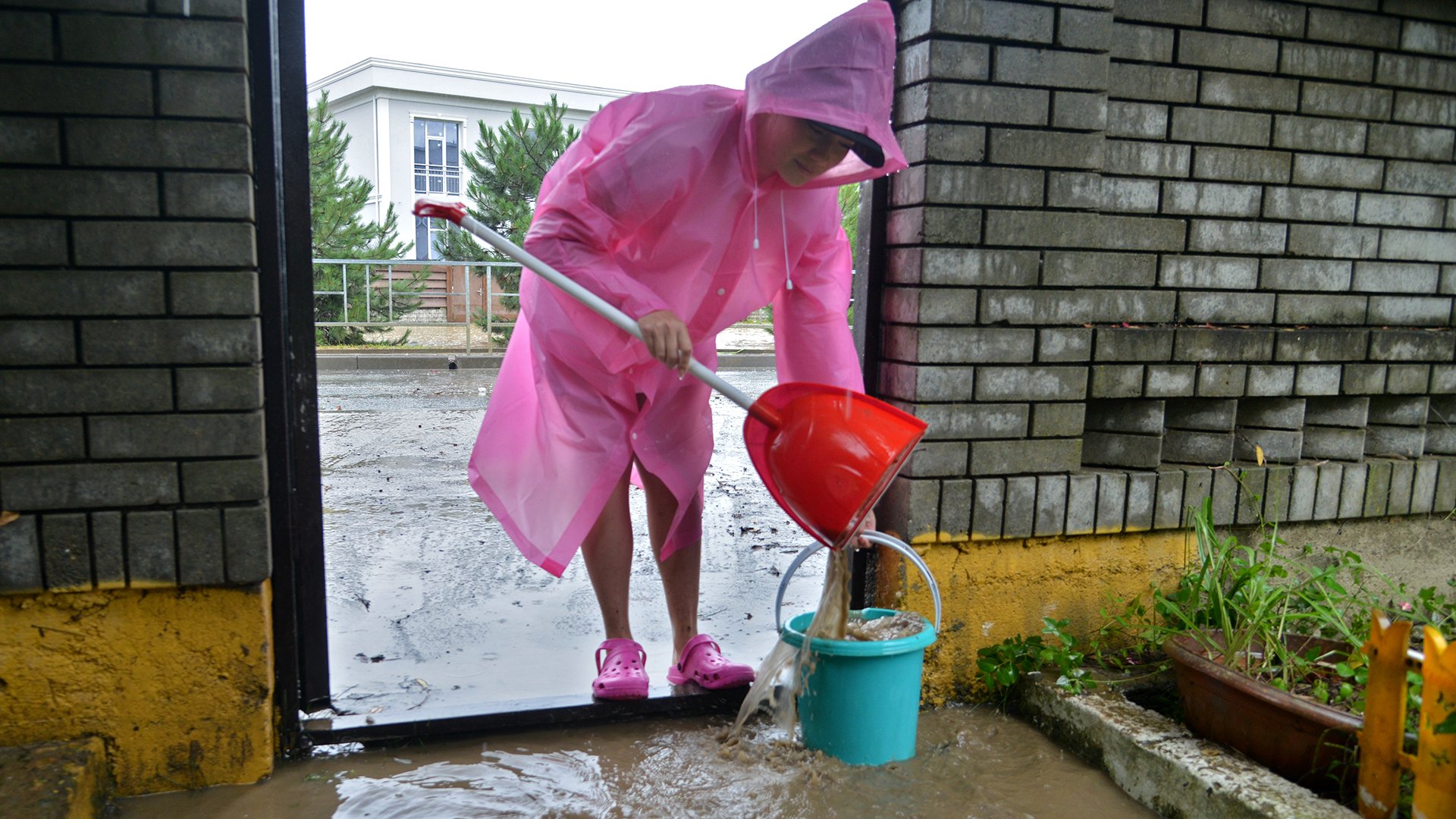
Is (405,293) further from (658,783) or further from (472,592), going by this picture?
(658,783)

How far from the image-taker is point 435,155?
20.6 m

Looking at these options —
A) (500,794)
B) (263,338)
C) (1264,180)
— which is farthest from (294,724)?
(1264,180)

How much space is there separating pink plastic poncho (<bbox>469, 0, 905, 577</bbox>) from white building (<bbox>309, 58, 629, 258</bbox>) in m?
17.0

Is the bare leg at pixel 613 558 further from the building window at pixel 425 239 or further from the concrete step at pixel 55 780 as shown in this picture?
the building window at pixel 425 239

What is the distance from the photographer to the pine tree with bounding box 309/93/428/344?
43.8ft

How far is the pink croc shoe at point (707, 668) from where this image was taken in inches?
103

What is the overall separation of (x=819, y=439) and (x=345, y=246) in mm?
15524

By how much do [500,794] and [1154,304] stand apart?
7.32 ft

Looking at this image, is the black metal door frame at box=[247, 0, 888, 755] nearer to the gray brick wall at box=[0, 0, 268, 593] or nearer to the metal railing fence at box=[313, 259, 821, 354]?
the gray brick wall at box=[0, 0, 268, 593]

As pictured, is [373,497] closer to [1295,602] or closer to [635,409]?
[635,409]

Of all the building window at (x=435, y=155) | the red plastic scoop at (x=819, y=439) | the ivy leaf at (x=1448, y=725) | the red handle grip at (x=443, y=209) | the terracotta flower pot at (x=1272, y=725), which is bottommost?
the terracotta flower pot at (x=1272, y=725)

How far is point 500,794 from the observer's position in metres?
2.16

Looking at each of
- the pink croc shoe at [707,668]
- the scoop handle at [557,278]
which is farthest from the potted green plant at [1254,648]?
the scoop handle at [557,278]

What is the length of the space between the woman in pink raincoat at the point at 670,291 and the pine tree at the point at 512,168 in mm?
12738
